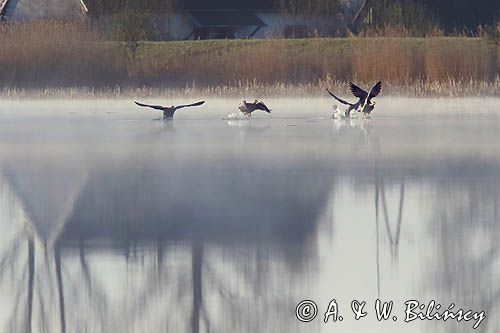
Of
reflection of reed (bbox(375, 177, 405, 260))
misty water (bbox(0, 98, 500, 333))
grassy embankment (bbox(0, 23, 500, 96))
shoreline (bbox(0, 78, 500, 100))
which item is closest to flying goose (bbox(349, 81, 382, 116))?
misty water (bbox(0, 98, 500, 333))

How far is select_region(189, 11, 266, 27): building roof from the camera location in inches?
1080

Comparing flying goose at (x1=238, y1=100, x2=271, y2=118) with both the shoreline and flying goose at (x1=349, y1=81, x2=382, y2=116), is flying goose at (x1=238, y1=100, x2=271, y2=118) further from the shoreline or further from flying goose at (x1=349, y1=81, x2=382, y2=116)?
the shoreline

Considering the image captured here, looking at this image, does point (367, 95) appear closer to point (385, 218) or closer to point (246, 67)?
point (246, 67)

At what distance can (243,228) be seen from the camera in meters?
6.55

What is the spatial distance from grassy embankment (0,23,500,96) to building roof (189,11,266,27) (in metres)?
7.44

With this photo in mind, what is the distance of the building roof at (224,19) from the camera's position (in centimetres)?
2744

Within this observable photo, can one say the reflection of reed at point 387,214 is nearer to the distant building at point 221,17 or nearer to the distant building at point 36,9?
the distant building at point 221,17

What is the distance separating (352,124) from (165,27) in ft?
46.7

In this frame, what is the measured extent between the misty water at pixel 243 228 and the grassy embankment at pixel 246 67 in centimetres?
512

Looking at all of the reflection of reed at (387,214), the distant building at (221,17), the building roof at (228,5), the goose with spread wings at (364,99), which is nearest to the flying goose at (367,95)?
the goose with spread wings at (364,99)

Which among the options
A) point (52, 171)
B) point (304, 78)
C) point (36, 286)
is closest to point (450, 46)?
point (304, 78)

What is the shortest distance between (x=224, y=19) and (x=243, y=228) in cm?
2141

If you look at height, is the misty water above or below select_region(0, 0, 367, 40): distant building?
below

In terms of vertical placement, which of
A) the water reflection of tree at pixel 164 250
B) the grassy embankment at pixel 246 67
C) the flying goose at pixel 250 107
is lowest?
the water reflection of tree at pixel 164 250
